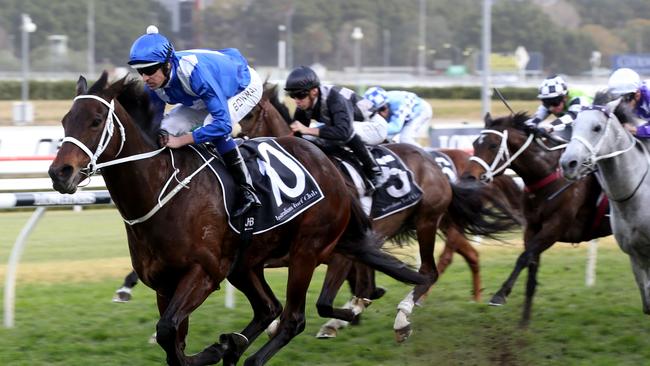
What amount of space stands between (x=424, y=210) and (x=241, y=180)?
2.17 metres

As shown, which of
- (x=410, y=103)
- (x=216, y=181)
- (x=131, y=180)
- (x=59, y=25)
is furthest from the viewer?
(x=59, y=25)

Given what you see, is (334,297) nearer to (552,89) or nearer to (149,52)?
(149,52)

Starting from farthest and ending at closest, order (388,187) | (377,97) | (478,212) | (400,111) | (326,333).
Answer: (400,111) → (377,97) → (478,212) → (388,187) → (326,333)

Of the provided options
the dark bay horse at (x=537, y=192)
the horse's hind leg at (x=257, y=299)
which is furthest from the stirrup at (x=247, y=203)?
the dark bay horse at (x=537, y=192)

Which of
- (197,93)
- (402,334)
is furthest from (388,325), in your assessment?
(197,93)

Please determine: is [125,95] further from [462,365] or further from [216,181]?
[462,365]

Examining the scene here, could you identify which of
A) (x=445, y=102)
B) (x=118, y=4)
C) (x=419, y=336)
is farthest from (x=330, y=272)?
(x=118, y=4)

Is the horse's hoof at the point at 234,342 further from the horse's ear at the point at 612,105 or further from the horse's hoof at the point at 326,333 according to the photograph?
the horse's ear at the point at 612,105

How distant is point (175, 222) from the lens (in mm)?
4207

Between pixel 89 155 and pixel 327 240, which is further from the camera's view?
pixel 327 240

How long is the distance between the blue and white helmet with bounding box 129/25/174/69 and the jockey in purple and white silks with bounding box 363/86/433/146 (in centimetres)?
335

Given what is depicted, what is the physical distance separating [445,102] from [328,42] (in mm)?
11724

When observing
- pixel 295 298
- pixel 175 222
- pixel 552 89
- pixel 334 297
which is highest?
pixel 552 89

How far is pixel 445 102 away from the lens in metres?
33.3
